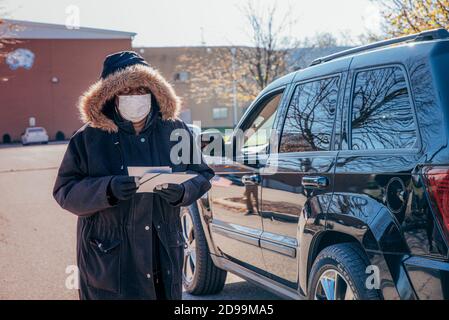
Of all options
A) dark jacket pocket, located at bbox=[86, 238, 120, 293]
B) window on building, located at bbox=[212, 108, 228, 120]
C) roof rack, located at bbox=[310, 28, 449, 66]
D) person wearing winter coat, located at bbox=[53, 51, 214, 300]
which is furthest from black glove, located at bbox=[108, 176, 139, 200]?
window on building, located at bbox=[212, 108, 228, 120]

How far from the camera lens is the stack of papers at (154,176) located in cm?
322

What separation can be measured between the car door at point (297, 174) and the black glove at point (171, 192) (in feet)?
2.94

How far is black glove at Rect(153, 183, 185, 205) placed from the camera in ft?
10.9

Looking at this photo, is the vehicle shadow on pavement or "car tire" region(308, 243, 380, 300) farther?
the vehicle shadow on pavement

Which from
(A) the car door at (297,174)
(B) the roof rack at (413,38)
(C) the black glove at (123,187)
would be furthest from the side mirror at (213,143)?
(C) the black glove at (123,187)

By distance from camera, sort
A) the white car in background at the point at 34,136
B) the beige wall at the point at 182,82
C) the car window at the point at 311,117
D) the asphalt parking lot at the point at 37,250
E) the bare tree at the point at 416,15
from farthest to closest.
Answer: the beige wall at the point at 182,82
the white car in background at the point at 34,136
the bare tree at the point at 416,15
the asphalt parking lot at the point at 37,250
the car window at the point at 311,117

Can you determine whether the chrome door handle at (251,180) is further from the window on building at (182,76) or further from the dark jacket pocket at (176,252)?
the window on building at (182,76)

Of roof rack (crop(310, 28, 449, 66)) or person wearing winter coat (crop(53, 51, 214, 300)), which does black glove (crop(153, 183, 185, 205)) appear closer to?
person wearing winter coat (crop(53, 51, 214, 300))

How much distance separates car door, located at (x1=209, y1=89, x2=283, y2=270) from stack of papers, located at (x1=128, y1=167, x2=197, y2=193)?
1453 millimetres

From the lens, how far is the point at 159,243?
342cm

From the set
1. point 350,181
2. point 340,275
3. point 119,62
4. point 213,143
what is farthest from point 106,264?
point 213,143
